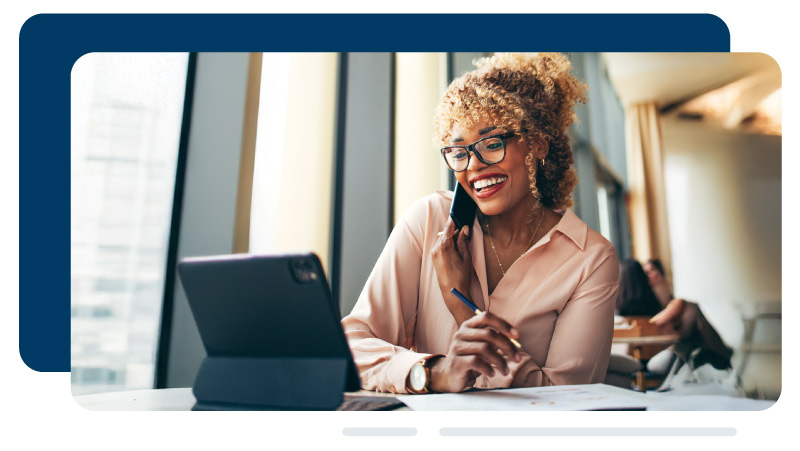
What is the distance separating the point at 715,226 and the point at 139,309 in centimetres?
113

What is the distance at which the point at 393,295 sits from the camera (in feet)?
3.91

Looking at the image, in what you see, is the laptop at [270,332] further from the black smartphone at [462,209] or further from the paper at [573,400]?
the black smartphone at [462,209]

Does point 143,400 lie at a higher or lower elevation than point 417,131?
lower

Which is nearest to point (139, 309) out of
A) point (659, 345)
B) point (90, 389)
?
point (90, 389)

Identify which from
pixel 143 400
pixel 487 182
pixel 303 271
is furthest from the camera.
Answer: pixel 487 182

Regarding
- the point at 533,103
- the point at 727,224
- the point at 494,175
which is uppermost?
the point at 533,103

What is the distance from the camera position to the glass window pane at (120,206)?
1.11 metres

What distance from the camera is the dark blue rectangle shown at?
110cm

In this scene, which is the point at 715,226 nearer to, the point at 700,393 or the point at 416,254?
the point at 700,393

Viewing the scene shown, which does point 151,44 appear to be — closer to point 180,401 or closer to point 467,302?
point 180,401

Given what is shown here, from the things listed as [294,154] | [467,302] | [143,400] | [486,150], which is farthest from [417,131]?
[143,400]

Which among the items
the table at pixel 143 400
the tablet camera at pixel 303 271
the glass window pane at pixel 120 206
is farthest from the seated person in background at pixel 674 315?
the glass window pane at pixel 120 206

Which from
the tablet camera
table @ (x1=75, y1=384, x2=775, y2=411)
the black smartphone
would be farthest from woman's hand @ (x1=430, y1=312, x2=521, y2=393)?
the tablet camera
